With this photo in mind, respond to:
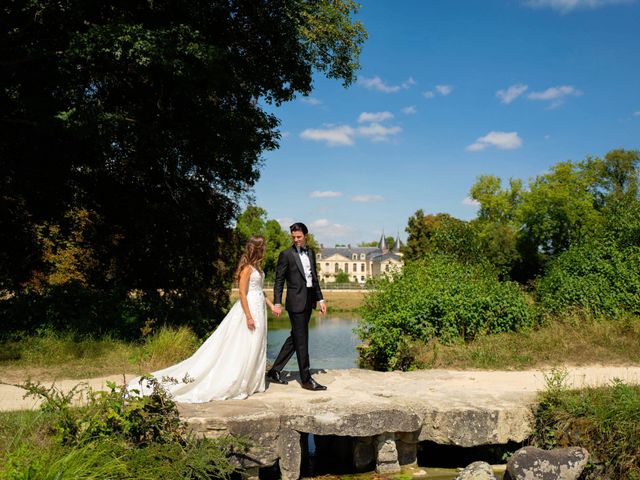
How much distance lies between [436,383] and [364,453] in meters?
1.76

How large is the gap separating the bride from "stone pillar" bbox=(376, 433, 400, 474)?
1549mm

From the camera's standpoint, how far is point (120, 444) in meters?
4.46

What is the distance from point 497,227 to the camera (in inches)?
2025

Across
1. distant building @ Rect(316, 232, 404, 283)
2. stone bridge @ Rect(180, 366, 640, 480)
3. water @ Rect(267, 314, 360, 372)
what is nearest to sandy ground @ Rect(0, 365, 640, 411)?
stone bridge @ Rect(180, 366, 640, 480)

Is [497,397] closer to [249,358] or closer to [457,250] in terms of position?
[249,358]

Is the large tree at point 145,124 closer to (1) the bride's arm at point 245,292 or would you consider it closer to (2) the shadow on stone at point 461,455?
(1) the bride's arm at point 245,292

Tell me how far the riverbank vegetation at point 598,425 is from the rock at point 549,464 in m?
0.16

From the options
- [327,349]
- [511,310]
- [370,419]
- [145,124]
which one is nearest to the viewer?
[370,419]

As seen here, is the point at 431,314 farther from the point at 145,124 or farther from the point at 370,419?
the point at 145,124

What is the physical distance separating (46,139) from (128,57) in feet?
13.5

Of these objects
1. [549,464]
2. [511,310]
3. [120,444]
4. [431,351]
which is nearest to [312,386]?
[120,444]

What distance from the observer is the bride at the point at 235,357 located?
5898 mm

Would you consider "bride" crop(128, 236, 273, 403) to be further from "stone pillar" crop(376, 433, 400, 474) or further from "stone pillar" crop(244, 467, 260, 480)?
"stone pillar" crop(376, 433, 400, 474)

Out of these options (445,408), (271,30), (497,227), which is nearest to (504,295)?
(445,408)
